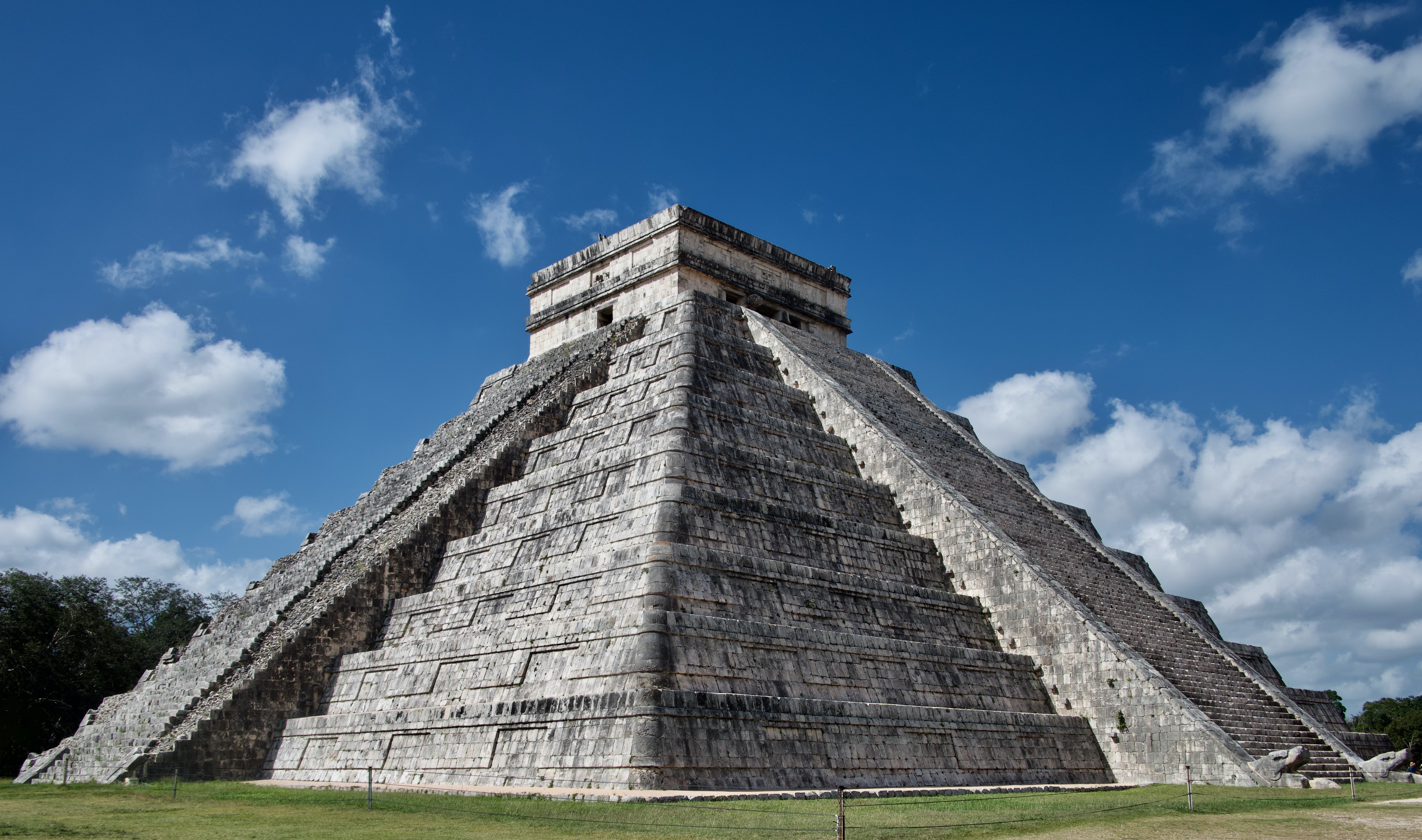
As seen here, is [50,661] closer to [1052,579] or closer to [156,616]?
[156,616]

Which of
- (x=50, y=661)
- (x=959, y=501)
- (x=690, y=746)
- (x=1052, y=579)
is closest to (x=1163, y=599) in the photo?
(x=1052, y=579)

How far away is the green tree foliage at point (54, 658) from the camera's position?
24.1m

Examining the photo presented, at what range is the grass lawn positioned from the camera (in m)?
8.94

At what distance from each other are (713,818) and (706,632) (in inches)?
120

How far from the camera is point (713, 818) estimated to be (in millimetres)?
9398

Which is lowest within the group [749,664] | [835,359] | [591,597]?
[749,664]

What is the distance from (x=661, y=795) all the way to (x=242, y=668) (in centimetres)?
817

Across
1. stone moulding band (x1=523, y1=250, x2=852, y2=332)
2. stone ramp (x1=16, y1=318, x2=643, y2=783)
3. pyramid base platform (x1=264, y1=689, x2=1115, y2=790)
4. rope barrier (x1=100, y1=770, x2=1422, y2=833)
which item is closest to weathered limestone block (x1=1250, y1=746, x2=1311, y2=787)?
rope barrier (x1=100, y1=770, x2=1422, y2=833)

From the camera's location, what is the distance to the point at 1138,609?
55.4ft

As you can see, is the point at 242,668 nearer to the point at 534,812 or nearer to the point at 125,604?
the point at 534,812

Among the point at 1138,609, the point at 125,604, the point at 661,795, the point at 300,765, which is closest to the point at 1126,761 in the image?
the point at 1138,609

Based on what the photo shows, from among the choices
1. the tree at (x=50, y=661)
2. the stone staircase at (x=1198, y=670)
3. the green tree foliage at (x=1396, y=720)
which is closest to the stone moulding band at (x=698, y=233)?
the stone staircase at (x=1198, y=670)

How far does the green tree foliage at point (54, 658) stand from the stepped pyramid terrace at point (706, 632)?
22.7 feet

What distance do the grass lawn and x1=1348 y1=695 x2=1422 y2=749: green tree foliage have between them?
27.9 m
